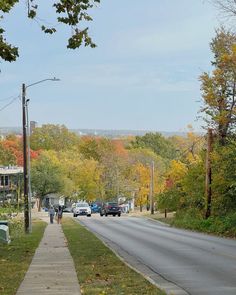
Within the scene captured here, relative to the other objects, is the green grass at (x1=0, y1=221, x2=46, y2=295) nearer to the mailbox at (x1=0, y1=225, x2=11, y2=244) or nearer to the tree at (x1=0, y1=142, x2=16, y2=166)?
the mailbox at (x1=0, y1=225, x2=11, y2=244)

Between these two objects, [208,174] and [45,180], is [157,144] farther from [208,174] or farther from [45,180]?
[208,174]

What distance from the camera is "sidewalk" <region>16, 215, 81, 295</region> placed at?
1113cm

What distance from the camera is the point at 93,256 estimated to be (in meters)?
A: 18.4

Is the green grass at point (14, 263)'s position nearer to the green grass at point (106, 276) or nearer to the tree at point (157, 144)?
the green grass at point (106, 276)

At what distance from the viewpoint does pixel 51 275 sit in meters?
13.5

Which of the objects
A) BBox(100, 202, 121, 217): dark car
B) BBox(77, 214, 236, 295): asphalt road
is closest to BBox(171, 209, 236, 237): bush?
BBox(77, 214, 236, 295): asphalt road

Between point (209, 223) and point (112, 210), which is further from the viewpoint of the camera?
point (112, 210)

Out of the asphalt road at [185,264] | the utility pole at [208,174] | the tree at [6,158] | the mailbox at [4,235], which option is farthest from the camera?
the tree at [6,158]

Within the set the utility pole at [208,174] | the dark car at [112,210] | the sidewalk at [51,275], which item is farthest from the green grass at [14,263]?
the dark car at [112,210]

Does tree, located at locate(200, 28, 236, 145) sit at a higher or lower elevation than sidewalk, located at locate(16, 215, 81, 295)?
higher

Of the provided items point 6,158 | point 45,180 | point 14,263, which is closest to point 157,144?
point 6,158

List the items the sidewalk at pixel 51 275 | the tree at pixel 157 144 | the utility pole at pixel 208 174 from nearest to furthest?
the sidewalk at pixel 51 275
the utility pole at pixel 208 174
the tree at pixel 157 144

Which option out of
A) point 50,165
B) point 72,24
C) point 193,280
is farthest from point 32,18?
point 50,165

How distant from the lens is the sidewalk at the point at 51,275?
11129 millimetres
